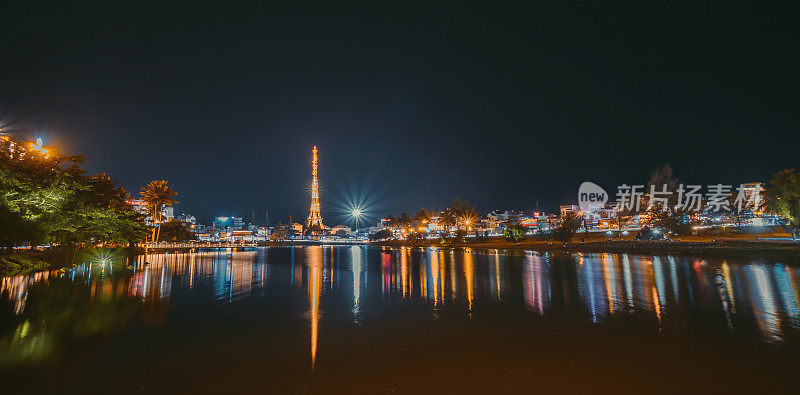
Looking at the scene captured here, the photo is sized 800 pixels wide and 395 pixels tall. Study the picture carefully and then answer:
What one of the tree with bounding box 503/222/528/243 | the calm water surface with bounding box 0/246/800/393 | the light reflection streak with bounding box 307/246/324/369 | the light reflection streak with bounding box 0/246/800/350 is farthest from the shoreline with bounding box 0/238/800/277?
Result: the light reflection streak with bounding box 307/246/324/369

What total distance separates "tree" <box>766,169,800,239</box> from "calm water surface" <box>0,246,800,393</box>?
34631 mm

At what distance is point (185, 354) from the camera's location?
28.5 feet

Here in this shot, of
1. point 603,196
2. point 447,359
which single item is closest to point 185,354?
point 447,359

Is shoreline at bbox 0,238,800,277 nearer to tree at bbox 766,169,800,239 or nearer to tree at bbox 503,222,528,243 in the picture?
tree at bbox 766,169,800,239

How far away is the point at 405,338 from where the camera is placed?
32.9ft

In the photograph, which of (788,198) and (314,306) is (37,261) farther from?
(788,198)

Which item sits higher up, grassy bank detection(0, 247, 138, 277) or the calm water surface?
grassy bank detection(0, 247, 138, 277)

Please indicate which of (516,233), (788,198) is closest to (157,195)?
(516,233)

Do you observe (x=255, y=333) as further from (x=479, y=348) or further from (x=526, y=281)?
(x=526, y=281)

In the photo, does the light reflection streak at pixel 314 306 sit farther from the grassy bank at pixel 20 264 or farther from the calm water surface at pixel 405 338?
the grassy bank at pixel 20 264

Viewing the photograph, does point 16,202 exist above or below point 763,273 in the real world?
above

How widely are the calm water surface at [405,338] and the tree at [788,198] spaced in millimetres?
34631

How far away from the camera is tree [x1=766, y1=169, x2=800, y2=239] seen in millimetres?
41562

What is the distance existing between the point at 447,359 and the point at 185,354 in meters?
6.22
